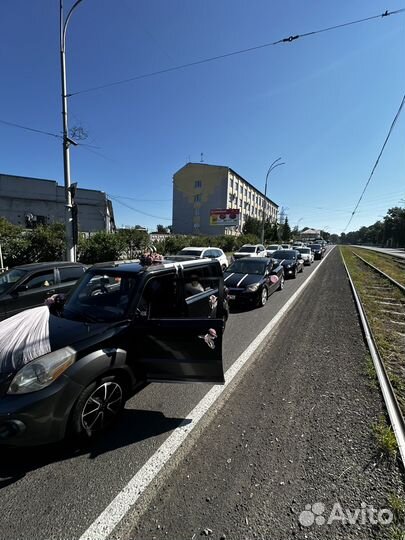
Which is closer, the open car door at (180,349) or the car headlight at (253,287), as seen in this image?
the open car door at (180,349)

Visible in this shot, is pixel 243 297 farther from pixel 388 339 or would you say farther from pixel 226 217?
pixel 226 217

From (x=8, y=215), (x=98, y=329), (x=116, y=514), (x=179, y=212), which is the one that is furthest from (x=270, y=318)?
(x=179, y=212)

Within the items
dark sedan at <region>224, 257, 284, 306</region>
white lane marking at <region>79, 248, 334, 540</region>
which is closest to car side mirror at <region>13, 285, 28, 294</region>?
white lane marking at <region>79, 248, 334, 540</region>

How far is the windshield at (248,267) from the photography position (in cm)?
912

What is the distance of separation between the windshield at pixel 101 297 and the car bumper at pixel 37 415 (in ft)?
2.93

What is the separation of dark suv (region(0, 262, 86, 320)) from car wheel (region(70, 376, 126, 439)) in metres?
4.17

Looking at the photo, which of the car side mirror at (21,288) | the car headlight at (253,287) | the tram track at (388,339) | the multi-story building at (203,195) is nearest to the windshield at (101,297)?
the car side mirror at (21,288)

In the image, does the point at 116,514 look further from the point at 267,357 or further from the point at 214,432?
the point at 267,357

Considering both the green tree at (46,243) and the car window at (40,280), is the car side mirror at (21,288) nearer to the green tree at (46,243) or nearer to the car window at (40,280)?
the car window at (40,280)

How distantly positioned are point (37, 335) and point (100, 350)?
636 mm

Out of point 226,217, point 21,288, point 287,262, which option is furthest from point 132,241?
point 226,217

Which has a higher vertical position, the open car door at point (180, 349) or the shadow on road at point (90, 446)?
the open car door at point (180, 349)

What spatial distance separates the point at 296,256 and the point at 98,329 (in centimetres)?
1447

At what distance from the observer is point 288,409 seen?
3.16 m
